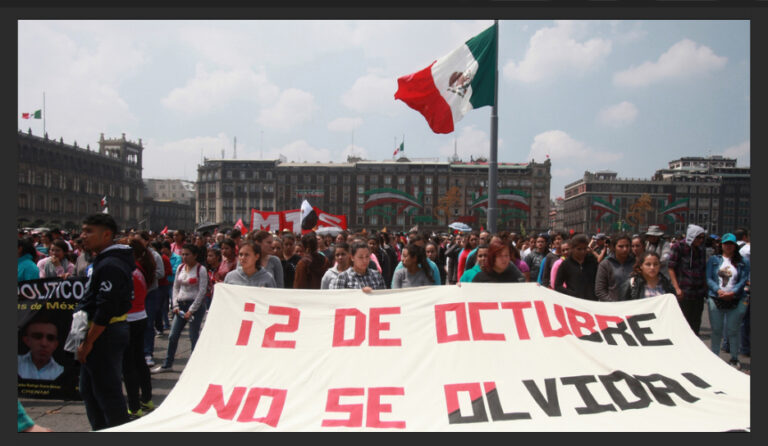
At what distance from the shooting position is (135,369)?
201 inches

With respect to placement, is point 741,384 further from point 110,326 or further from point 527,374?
point 110,326

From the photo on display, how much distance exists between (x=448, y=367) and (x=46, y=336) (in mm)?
4197

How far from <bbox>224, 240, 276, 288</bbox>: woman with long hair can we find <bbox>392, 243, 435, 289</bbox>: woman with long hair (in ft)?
4.87

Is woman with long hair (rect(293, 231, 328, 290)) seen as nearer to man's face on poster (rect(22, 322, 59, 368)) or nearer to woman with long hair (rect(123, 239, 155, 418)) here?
woman with long hair (rect(123, 239, 155, 418))

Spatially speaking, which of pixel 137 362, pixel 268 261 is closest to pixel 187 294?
pixel 268 261

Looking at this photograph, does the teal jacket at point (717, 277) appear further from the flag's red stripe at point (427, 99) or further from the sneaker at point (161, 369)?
the sneaker at point (161, 369)

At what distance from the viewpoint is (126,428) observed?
3703mm

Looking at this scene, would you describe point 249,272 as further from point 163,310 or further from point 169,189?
point 169,189

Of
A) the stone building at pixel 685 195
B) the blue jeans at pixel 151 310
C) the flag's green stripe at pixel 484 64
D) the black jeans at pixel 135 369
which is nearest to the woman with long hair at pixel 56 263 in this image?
the blue jeans at pixel 151 310

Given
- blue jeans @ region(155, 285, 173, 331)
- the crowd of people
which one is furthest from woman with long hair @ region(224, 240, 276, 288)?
blue jeans @ region(155, 285, 173, 331)

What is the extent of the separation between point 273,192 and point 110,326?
96.1 meters

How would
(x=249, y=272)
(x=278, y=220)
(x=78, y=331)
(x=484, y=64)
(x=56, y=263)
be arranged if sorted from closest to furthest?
(x=78, y=331) → (x=249, y=272) → (x=56, y=263) → (x=484, y=64) → (x=278, y=220)

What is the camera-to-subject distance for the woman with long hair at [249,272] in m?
5.83

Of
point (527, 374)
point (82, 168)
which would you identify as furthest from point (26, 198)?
point (527, 374)
